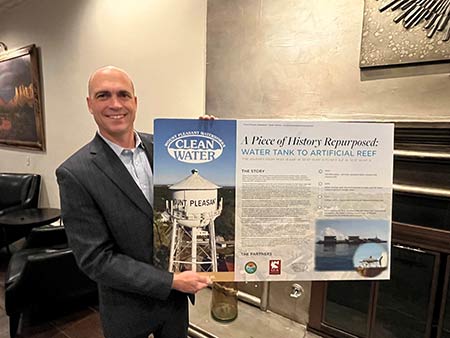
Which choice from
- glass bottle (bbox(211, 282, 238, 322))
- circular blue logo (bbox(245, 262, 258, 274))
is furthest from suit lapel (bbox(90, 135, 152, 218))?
glass bottle (bbox(211, 282, 238, 322))

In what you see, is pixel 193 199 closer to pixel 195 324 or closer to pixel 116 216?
pixel 116 216

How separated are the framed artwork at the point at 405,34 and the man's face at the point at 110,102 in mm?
1173

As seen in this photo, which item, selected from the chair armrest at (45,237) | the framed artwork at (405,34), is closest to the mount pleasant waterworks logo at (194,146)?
the framed artwork at (405,34)

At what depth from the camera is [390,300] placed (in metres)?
1.66

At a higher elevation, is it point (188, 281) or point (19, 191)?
point (188, 281)

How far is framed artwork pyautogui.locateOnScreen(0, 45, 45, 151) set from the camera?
3738mm

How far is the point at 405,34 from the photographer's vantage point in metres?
1.43

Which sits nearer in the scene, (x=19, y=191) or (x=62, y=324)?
(x=62, y=324)

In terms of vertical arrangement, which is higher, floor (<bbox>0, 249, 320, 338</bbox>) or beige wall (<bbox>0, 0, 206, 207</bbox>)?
beige wall (<bbox>0, 0, 206, 207</bbox>)

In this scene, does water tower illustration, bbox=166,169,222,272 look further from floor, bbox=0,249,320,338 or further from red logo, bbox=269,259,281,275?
floor, bbox=0,249,320,338

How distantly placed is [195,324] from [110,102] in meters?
1.51

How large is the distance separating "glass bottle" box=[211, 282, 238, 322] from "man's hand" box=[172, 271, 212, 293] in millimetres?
966

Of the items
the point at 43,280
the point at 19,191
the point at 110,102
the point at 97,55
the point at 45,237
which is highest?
the point at 97,55

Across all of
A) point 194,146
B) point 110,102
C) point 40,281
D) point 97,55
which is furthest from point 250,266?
point 97,55
